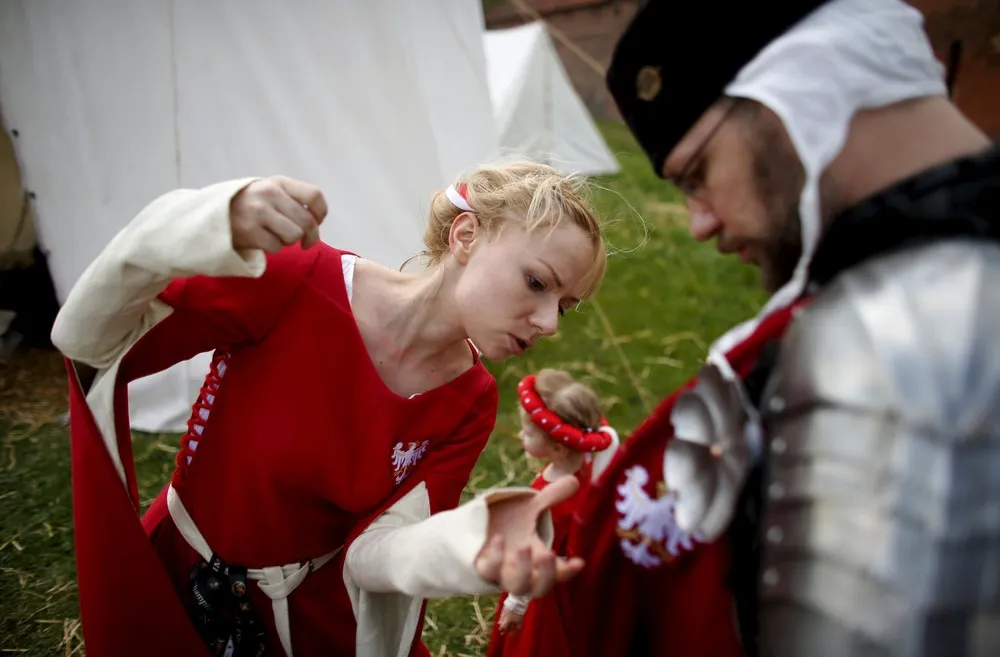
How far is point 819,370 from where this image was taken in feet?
2.49

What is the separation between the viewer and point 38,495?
3.09 meters

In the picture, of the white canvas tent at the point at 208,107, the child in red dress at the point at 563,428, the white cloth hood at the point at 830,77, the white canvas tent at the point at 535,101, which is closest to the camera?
the white cloth hood at the point at 830,77

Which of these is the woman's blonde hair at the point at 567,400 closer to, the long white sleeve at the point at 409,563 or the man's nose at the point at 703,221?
the long white sleeve at the point at 409,563

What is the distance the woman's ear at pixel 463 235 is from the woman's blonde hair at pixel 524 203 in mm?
18

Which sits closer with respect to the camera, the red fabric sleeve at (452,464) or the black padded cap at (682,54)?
the black padded cap at (682,54)

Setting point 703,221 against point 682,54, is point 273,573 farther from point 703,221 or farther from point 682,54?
point 682,54

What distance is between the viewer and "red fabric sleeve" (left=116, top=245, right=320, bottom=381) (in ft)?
4.30

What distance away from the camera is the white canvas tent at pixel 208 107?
321 centimetres

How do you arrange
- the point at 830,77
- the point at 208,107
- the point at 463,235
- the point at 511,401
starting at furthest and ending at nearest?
the point at 511,401 → the point at 208,107 → the point at 463,235 → the point at 830,77

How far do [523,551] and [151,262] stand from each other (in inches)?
28.7

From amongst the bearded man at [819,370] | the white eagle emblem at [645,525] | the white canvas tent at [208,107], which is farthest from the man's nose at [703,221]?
the white canvas tent at [208,107]

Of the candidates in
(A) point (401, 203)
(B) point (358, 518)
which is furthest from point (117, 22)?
(B) point (358, 518)

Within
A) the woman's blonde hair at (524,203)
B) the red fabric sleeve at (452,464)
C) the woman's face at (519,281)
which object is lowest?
Answer: the red fabric sleeve at (452,464)

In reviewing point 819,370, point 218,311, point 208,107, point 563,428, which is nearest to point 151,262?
point 218,311
